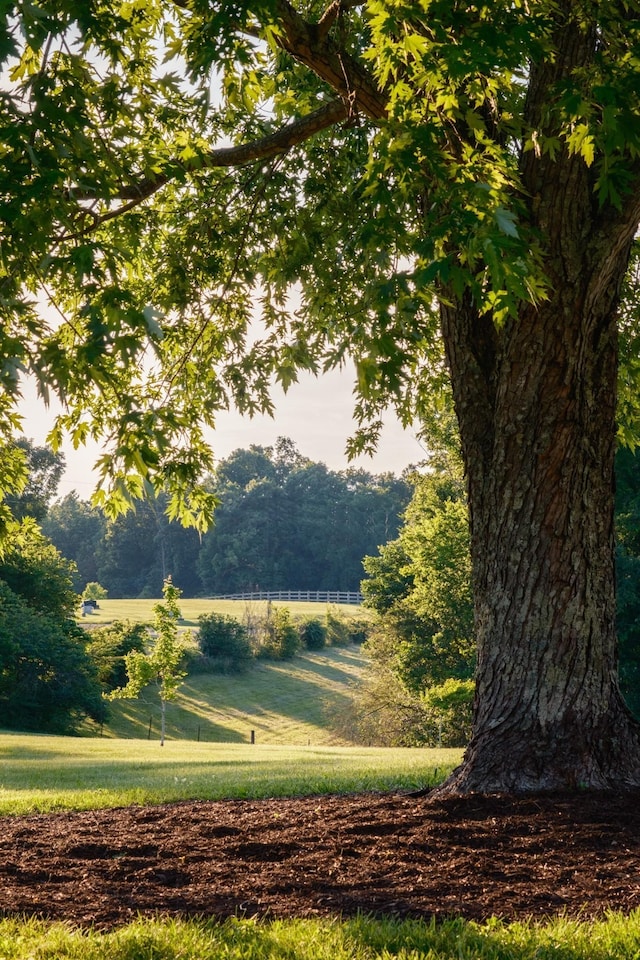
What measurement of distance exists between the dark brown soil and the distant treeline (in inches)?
3441

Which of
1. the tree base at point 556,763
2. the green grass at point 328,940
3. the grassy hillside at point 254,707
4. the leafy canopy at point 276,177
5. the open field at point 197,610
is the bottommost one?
the grassy hillside at point 254,707

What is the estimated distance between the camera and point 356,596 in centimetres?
8838

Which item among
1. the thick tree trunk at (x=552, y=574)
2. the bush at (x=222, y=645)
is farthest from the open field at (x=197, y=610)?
the thick tree trunk at (x=552, y=574)

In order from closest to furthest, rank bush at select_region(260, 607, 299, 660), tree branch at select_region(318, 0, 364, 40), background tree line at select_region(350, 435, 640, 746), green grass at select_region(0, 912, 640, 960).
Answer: green grass at select_region(0, 912, 640, 960)
tree branch at select_region(318, 0, 364, 40)
background tree line at select_region(350, 435, 640, 746)
bush at select_region(260, 607, 299, 660)

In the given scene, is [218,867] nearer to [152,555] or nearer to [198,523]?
[198,523]

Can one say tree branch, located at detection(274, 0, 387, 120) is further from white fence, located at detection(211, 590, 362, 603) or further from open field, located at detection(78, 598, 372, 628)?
white fence, located at detection(211, 590, 362, 603)

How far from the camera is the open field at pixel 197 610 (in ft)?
191

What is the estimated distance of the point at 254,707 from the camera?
1828 inches

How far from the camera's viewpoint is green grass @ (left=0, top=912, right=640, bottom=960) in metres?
3.44

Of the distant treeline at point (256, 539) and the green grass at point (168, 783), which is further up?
the distant treeline at point (256, 539)

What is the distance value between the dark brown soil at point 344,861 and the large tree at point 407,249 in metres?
0.71

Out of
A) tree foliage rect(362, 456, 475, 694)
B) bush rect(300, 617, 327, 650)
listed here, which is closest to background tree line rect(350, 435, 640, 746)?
tree foliage rect(362, 456, 475, 694)

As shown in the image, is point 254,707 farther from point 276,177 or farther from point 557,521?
point 557,521

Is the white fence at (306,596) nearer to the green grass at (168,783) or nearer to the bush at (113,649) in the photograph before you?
the bush at (113,649)
